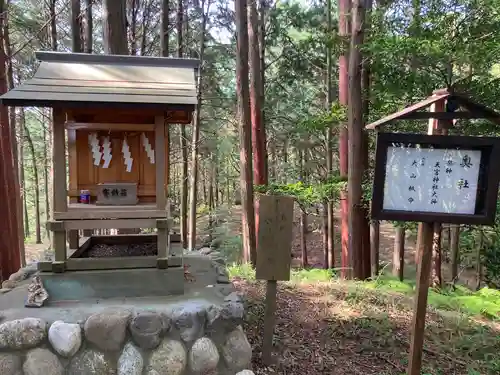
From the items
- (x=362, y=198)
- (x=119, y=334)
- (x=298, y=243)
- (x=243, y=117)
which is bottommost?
(x=298, y=243)

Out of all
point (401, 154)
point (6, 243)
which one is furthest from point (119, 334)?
point (6, 243)

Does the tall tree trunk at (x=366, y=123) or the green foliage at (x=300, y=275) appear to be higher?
the tall tree trunk at (x=366, y=123)

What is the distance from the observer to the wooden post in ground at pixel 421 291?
2.79 metres

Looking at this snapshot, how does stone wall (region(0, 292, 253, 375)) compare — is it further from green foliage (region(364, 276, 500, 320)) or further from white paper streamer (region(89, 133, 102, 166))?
green foliage (region(364, 276, 500, 320))

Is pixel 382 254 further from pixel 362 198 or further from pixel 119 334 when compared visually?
pixel 119 334

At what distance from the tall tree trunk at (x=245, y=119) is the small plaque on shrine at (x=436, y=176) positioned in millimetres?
6070

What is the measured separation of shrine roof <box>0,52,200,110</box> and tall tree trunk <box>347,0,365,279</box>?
10.1 feet

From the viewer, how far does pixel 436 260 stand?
8.09m

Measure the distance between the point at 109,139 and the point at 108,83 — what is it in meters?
0.54

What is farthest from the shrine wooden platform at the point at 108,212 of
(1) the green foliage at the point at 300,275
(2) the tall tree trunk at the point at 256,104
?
(2) the tall tree trunk at the point at 256,104

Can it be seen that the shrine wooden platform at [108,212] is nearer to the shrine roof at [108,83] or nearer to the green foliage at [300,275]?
the shrine roof at [108,83]

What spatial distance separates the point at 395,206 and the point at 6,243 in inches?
222

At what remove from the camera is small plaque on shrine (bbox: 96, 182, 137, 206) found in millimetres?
3840

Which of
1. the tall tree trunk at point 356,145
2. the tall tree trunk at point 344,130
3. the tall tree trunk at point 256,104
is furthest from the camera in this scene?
the tall tree trunk at point 256,104
